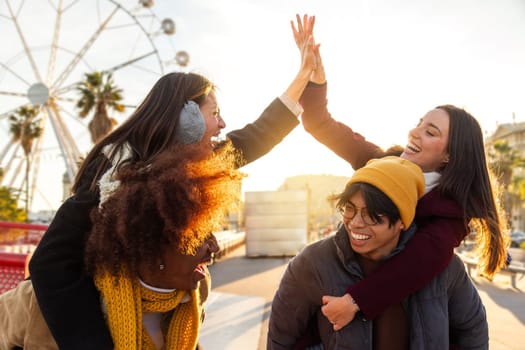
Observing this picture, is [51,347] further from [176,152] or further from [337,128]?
[337,128]

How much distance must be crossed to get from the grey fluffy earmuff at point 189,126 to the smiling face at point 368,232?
0.58 metres

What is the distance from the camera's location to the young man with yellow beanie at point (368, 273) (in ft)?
4.57

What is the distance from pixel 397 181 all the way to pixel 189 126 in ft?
2.35

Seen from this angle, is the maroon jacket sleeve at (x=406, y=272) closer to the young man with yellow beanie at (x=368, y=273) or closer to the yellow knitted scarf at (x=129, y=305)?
the young man with yellow beanie at (x=368, y=273)

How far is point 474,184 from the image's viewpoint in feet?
5.33

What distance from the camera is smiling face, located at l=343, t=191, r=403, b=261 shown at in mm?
1425

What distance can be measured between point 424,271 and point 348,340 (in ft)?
1.11

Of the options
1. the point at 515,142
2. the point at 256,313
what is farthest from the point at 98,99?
the point at 515,142

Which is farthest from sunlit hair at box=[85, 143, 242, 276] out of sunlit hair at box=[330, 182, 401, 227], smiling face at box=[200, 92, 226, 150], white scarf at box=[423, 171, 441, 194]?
white scarf at box=[423, 171, 441, 194]

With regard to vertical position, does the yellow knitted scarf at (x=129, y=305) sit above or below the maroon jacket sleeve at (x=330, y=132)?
below

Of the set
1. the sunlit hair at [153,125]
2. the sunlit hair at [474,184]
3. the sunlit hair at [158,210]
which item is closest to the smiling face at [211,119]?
the sunlit hair at [153,125]

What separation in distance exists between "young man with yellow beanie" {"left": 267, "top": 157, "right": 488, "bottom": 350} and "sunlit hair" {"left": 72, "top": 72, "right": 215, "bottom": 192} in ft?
2.10

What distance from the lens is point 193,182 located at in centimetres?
107

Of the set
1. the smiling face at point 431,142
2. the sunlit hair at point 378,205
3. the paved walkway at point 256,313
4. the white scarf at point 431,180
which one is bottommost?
the paved walkway at point 256,313
